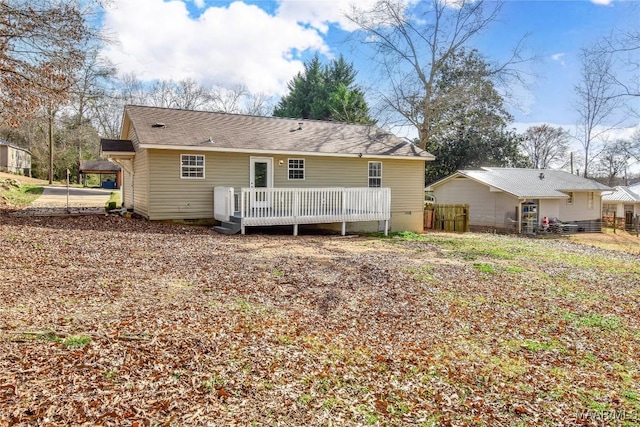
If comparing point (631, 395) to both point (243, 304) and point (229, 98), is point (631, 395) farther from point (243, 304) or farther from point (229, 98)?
point (229, 98)

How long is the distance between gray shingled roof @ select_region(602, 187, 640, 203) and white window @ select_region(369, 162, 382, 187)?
81.3 ft

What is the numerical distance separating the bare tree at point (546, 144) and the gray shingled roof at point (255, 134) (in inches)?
1362

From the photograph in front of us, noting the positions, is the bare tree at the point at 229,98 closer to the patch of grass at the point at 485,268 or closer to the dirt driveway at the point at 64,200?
the dirt driveway at the point at 64,200

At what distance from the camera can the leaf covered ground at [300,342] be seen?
3.36 metres

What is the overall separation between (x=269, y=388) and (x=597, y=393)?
10.4ft

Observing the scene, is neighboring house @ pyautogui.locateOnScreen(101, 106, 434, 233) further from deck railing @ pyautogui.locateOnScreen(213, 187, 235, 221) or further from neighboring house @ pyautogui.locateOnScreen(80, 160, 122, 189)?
neighboring house @ pyautogui.locateOnScreen(80, 160, 122, 189)

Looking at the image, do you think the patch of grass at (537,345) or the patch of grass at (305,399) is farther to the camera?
the patch of grass at (537,345)

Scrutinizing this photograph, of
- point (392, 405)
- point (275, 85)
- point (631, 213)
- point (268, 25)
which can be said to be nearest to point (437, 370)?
point (392, 405)

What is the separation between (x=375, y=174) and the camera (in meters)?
17.1

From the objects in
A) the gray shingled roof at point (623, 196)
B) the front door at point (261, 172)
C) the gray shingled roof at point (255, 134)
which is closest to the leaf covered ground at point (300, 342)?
the gray shingled roof at point (255, 134)

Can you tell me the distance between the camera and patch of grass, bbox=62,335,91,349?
13.0 ft

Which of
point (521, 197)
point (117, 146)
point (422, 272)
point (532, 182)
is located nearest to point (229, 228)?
point (117, 146)

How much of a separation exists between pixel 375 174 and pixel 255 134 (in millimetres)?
5143

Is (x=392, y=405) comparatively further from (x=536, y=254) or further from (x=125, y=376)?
(x=536, y=254)
